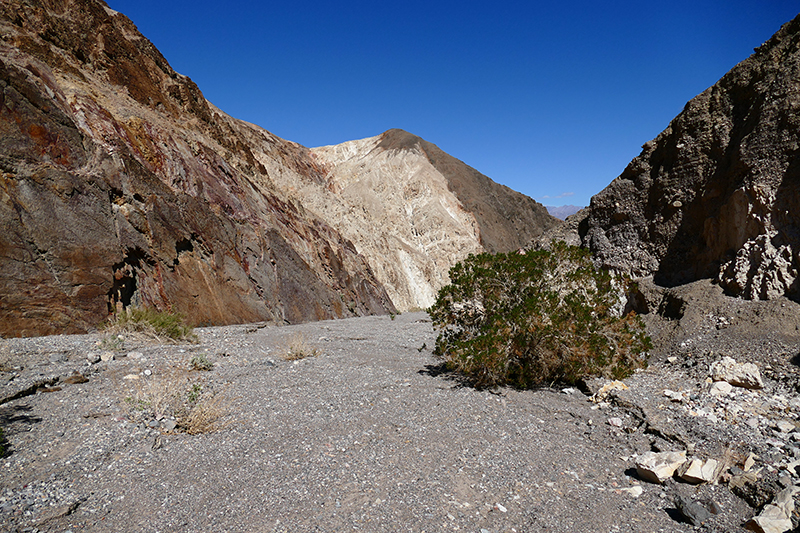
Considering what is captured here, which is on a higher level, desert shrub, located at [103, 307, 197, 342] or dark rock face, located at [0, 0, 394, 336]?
dark rock face, located at [0, 0, 394, 336]

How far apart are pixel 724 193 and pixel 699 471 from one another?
18.8 ft

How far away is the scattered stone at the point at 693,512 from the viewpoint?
3.23m

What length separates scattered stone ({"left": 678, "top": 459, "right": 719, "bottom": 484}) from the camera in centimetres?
370

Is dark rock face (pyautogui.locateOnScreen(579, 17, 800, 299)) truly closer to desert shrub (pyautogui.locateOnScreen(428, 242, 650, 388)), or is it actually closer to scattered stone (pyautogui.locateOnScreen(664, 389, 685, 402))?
desert shrub (pyautogui.locateOnScreen(428, 242, 650, 388))

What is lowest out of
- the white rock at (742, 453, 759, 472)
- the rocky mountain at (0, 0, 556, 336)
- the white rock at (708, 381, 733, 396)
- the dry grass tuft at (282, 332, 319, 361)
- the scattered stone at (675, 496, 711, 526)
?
the dry grass tuft at (282, 332, 319, 361)

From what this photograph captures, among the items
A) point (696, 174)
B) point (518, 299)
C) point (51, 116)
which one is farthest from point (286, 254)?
point (696, 174)

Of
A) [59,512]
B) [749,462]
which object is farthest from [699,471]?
[59,512]

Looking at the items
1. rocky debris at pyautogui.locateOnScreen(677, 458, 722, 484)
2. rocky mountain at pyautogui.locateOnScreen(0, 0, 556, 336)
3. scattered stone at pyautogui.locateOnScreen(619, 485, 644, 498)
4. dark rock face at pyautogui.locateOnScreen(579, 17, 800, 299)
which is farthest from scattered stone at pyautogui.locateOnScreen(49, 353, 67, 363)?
dark rock face at pyautogui.locateOnScreen(579, 17, 800, 299)

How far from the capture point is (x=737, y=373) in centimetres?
567

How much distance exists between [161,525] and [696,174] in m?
9.54

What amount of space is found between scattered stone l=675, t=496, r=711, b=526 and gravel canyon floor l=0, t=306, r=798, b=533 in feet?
0.19

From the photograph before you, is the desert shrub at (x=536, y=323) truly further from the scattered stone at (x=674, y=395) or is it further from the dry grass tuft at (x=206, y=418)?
the dry grass tuft at (x=206, y=418)

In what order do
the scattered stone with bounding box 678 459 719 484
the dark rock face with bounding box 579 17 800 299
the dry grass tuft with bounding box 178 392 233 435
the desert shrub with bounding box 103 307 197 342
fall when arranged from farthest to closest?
the desert shrub with bounding box 103 307 197 342
the dark rock face with bounding box 579 17 800 299
the dry grass tuft with bounding box 178 392 233 435
the scattered stone with bounding box 678 459 719 484

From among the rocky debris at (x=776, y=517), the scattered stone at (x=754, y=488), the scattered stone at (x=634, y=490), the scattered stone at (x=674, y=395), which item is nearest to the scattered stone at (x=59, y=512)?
the scattered stone at (x=634, y=490)
